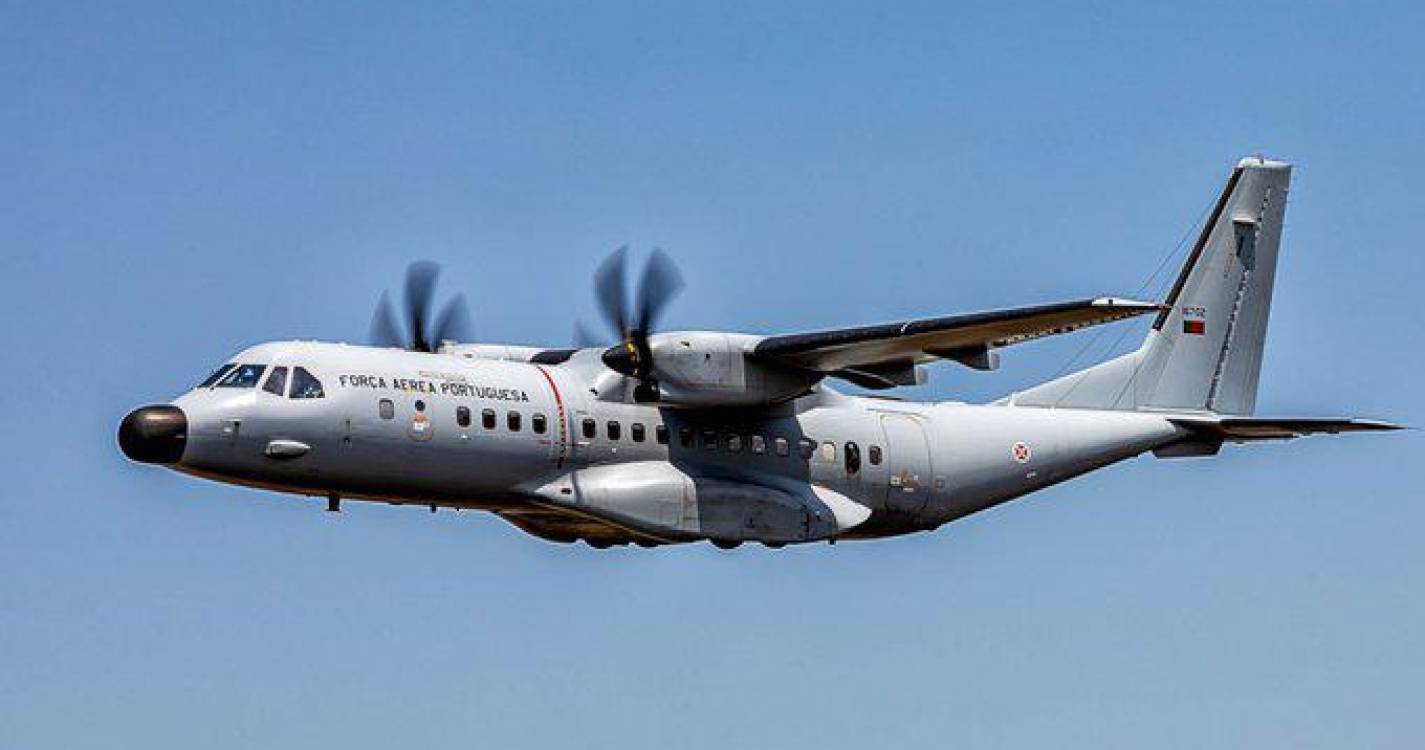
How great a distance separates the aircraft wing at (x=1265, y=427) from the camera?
28.4 meters

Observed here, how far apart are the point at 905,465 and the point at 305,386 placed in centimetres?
738

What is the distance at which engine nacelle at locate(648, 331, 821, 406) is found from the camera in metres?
26.2

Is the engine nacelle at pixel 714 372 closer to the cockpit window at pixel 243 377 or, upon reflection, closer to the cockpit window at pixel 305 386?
the cockpit window at pixel 305 386

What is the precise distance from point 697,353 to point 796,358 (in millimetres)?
1161

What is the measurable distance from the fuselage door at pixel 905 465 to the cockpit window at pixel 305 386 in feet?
22.9

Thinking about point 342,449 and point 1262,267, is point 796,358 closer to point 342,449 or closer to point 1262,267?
point 342,449

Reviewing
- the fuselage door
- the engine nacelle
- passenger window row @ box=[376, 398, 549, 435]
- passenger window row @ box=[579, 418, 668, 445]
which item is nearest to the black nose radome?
passenger window row @ box=[376, 398, 549, 435]

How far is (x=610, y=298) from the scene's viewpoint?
26.9 m

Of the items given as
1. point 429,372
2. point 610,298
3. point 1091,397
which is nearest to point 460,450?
point 429,372

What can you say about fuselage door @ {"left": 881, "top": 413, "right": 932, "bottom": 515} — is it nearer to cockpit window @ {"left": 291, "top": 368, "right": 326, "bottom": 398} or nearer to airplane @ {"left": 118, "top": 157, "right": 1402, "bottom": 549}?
airplane @ {"left": 118, "top": 157, "right": 1402, "bottom": 549}

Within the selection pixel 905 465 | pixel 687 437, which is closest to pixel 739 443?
pixel 687 437

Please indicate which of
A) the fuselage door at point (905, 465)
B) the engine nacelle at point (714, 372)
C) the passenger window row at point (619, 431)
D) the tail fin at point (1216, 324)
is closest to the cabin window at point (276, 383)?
the passenger window row at point (619, 431)

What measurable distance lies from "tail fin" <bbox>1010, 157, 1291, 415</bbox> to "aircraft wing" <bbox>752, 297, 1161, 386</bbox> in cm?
419

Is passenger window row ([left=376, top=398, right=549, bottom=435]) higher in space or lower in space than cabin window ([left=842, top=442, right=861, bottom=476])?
higher
